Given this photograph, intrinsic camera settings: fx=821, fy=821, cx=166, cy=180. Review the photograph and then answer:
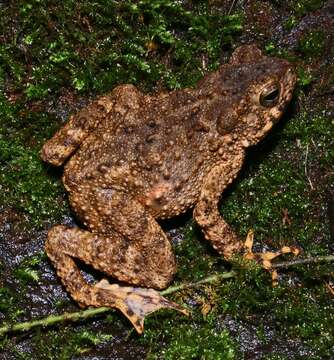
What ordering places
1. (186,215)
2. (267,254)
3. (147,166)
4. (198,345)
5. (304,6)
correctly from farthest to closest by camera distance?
(186,215) < (304,6) < (267,254) < (198,345) < (147,166)

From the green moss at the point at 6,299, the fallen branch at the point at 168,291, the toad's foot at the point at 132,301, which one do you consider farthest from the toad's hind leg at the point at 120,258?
the green moss at the point at 6,299

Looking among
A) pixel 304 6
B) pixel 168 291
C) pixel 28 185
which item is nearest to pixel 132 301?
pixel 168 291

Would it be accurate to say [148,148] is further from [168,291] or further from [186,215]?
[168,291]

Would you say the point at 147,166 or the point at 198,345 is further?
the point at 198,345

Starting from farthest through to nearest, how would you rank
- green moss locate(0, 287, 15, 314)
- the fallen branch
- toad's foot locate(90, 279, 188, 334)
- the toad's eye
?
1. green moss locate(0, 287, 15, 314)
2. the fallen branch
3. toad's foot locate(90, 279, 188, 334)
4. the toad's eye

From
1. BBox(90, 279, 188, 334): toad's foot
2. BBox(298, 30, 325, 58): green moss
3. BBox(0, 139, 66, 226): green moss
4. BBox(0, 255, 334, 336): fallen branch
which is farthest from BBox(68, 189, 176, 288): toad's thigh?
BBox(298, 30, 325, 58): green moss

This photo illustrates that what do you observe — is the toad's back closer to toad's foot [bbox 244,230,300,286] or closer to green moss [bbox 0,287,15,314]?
toad's foot [bbox 244,230,300,286]

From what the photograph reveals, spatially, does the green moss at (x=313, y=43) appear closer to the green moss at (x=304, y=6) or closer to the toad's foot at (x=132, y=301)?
the green moss at (x=304, y=6)
